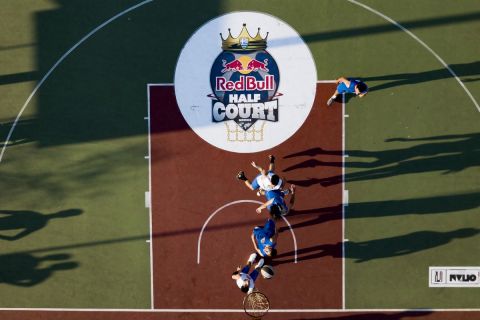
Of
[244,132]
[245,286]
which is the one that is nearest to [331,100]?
[244,132]

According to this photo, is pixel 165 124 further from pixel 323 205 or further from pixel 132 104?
pixel 323 205

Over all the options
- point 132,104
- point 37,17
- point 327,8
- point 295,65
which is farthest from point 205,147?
point 37,17

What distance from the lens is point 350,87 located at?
13.0m

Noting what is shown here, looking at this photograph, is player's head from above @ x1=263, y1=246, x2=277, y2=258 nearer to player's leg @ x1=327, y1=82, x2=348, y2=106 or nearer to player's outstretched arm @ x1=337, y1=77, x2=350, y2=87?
player's leg @ x1=327, y1=82, x2=348, y2=106

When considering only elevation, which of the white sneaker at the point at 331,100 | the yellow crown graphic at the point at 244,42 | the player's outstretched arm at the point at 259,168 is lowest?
the player's outstretched arm at the point at 259,168

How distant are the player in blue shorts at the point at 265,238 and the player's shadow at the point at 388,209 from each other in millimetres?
758

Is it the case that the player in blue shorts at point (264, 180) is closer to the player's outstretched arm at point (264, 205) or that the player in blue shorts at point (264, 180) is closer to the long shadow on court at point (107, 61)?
the player's outstretched arm at point (264, 205)

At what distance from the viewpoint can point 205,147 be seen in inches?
539

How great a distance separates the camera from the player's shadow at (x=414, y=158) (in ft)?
44.2

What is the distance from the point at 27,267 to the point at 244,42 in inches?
358

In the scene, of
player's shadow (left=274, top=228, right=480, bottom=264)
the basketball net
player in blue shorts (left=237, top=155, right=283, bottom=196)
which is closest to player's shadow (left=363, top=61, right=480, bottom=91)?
the basketball net

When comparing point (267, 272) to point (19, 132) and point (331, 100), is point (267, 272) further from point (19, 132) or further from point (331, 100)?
point (19, 132)

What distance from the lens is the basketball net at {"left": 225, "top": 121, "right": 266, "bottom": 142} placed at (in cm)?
1366

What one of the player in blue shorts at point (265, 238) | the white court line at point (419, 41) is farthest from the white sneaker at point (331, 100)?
the player in blue shorts at point (265, 238)
